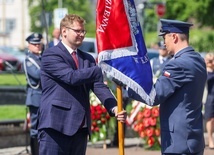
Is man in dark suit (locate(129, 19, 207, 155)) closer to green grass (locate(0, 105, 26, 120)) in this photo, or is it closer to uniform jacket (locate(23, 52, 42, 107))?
uniform jacket (locate(23, 52, 42, 107))

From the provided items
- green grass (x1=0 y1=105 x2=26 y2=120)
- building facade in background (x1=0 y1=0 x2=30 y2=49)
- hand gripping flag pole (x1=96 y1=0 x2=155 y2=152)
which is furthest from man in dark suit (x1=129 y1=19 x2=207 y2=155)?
building facade in background (x1=0 y1=0 x2=30 y2=49)

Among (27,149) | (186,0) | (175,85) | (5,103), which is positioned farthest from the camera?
(186,0)

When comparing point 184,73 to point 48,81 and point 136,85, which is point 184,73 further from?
point 48,81

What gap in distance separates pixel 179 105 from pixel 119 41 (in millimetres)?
811

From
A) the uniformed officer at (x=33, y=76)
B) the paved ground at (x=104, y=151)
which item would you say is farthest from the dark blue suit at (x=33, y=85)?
the paved ground at (x=104, y=151)

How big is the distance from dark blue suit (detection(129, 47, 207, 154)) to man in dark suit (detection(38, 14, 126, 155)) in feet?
1.45

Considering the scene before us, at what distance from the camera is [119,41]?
7.03m

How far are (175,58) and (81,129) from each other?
1.05 meters

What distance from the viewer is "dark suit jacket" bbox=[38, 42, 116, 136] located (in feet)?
23.0

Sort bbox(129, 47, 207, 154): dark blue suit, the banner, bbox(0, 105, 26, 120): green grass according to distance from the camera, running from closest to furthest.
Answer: bbox(129, 47, 207, 154): dark blue suit < the banner < bbox(0, 105, 26, 120): green grass

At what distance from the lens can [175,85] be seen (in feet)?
21.7

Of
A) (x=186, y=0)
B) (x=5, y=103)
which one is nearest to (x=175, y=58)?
(x=5, y=103)

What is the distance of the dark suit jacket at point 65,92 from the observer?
276 inches

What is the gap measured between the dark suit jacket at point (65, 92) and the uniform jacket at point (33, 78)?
4.28m
